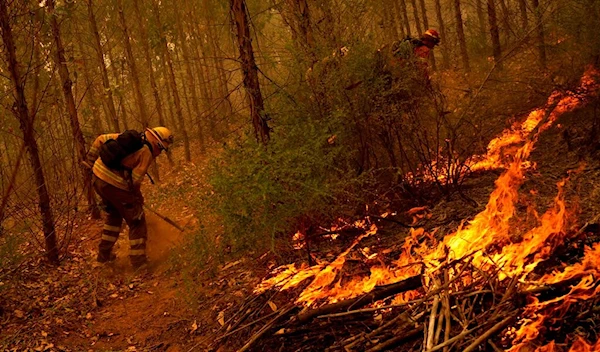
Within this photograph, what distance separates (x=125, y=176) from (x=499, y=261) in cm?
529

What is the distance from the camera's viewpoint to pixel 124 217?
6.73 metres

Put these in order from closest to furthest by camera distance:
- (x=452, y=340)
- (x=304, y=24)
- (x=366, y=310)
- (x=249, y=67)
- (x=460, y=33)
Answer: (x=452, y=340) < (x=366, y=310) < (x=249, y=67) < (x=304, y=24) < (x=460, y=33)

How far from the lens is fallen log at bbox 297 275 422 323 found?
3.45m

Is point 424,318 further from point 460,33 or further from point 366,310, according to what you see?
point 460,33

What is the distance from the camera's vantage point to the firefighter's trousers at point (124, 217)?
21.5 ft

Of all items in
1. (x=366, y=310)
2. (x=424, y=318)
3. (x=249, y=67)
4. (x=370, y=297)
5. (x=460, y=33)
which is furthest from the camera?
(x=460, y=33)

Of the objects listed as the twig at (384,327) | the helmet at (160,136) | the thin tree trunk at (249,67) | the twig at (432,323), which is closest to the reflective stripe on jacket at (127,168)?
the helmet at (160,136)

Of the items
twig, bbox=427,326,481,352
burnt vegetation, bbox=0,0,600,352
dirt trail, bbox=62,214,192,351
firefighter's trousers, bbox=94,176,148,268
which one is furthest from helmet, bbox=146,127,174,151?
twig, bbox=427,326,481,352

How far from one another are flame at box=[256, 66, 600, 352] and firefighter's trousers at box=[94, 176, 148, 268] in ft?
9.81

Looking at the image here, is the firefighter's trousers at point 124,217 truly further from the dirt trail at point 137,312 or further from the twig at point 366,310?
the twig at point 366,310

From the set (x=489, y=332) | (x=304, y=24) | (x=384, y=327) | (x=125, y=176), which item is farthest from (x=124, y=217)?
(x=489, y=332)

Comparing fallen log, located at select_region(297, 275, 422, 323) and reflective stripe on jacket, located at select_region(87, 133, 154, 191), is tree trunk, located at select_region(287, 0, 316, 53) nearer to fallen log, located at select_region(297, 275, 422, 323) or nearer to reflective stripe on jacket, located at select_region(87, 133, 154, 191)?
reflective stripe on jacket, located at select_region(87, 133, 154, 191)

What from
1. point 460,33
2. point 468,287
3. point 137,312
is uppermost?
point 460,33

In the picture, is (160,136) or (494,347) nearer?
(494,347)
